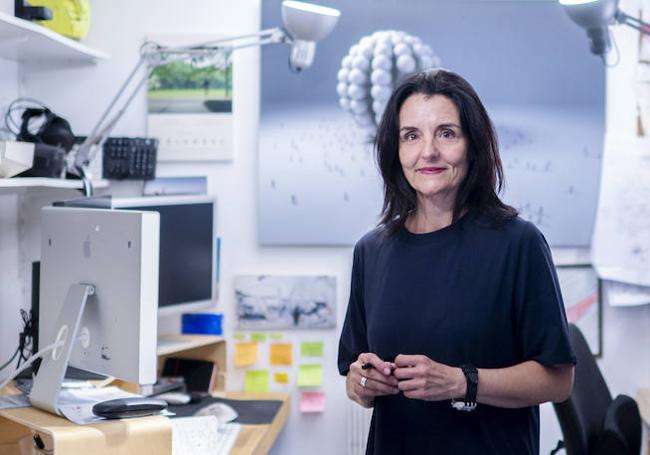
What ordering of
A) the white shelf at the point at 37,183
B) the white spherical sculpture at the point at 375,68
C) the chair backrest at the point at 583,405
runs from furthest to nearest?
the white spherical sculpture at the point at 375,68 → the chair backrest at the point at 583,405 → the white shelf at the point at 37,183

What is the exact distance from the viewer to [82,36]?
9.19ft

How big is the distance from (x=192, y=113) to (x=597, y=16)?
1347 millimetres

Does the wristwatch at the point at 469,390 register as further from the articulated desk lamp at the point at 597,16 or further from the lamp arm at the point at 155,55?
the lamp arm at the point at 155,55

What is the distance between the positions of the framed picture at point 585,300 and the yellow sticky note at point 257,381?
1069mm

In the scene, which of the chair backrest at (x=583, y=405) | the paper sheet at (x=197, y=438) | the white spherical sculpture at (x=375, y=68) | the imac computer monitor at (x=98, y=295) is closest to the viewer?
the imac computer monitor at (x=98, y=295)

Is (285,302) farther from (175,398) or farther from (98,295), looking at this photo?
(98,295)

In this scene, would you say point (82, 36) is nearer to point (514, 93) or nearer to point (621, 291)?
point (514, 93)

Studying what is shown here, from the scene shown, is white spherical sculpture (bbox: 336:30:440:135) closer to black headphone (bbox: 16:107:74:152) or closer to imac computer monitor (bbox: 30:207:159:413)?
black headphone (bbox: 16:107:74:152)

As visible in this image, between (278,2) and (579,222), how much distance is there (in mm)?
1273

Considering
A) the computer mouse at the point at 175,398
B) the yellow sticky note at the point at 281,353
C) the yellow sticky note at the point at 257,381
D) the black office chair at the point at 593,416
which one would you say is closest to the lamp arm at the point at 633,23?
the black office chair at the point at 593,416

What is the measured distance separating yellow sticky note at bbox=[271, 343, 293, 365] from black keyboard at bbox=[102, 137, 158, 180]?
2.40ft

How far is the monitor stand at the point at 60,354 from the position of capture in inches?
61.8

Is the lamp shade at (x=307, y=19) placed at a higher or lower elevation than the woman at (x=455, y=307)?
higher

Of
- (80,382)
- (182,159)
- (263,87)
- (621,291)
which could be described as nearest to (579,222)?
(621,291)
